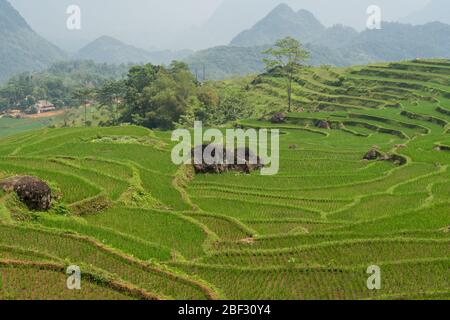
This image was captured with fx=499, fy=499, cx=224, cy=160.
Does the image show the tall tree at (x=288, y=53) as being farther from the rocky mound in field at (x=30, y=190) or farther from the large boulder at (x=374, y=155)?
the rocky mound in field at (x=30, y=190)

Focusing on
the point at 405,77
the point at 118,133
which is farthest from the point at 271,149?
the point at 405,77

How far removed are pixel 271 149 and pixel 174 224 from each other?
50.4ft

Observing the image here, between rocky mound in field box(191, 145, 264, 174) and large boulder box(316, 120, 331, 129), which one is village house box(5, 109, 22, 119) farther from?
rocky mound in field box(191, 145, 264, 174)

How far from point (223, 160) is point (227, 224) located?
27.7 ft

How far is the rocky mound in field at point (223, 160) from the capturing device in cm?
2612

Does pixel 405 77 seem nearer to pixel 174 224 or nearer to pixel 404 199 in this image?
pixel 404 199

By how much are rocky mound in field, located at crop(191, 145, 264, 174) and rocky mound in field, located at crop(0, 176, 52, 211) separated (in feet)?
33.1

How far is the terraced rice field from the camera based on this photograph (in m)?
12.5

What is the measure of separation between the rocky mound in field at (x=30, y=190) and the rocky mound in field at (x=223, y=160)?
10.1m

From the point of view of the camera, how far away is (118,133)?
34.8 metres

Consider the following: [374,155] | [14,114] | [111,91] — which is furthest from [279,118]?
[14,114]

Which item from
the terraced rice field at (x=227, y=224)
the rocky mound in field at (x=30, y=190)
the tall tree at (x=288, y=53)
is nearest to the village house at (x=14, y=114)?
the tall tree at (x=288, y=53)

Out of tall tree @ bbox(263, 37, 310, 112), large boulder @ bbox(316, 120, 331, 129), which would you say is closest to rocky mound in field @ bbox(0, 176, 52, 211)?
large boulder @ bbox(316, 120, 331, 129)

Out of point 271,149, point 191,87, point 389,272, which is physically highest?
point 191,87
